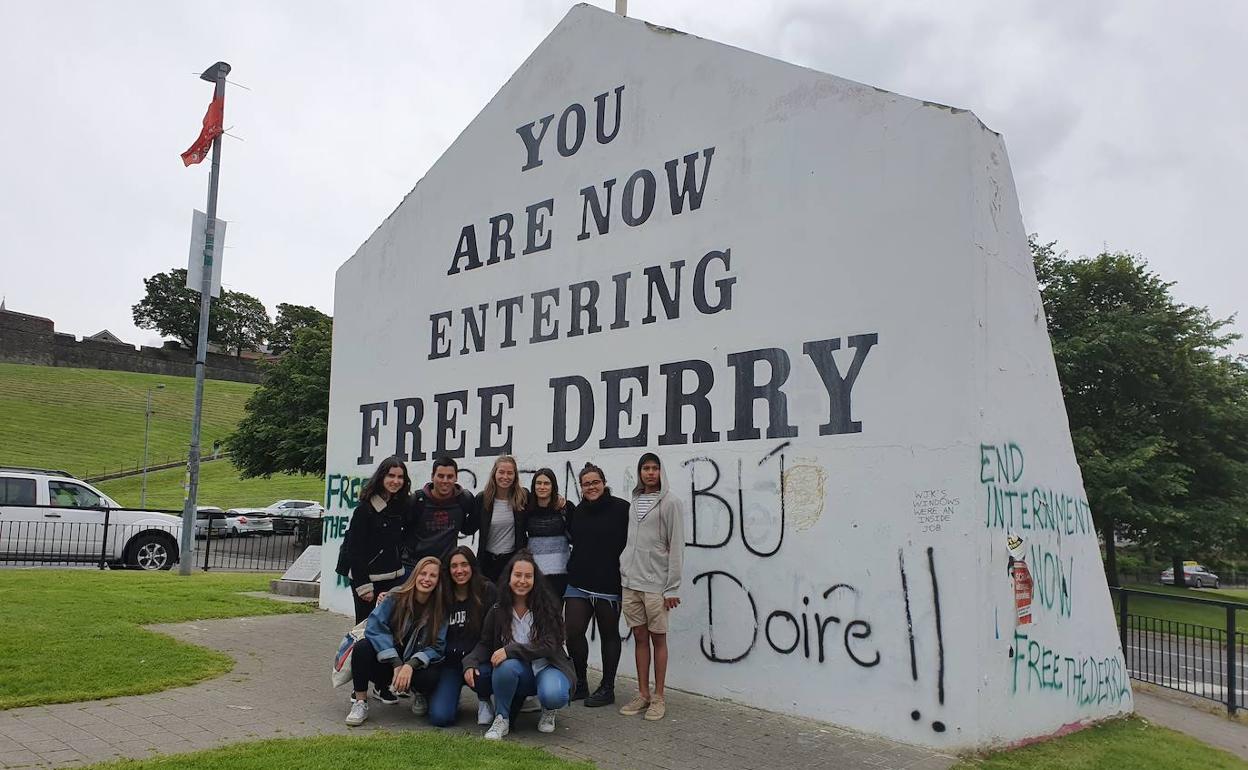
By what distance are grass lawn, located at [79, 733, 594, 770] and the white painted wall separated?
223 centimetres

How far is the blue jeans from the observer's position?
18.2 feet

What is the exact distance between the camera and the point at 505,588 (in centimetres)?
586

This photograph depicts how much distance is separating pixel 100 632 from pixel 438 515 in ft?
12.9

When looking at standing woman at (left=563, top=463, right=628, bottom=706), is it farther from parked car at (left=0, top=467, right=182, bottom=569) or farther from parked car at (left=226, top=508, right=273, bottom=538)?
parked car at (left=226, top=508, right=273, bottom=538)

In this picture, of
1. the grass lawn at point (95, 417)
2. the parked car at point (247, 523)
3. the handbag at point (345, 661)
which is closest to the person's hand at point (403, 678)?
the handbag at point (345, 661)

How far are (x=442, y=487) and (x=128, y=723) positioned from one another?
7.77ft

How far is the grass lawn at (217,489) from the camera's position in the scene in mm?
40300

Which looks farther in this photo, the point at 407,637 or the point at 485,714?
the point at 407,637

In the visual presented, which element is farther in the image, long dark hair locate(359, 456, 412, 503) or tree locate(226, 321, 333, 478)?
tree locate(226, 321, 333, 478)

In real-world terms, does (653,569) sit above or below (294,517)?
above

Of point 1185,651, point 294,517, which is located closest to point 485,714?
point 1185,651

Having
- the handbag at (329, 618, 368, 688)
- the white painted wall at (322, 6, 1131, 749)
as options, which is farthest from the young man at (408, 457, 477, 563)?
the white painted wall at (322, 6, 1131, 749)

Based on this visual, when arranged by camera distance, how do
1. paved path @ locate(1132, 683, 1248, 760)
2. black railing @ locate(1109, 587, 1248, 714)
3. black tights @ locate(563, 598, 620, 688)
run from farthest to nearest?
black railing @ locate(1109, 587, 1248, 714), paved path @ locate(1132, 683, 1248, 760), black tights @ locate(563, 598, 620, 688)

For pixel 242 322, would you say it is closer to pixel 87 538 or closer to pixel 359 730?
pixel 87 538
